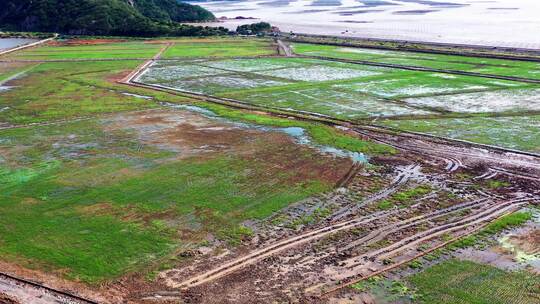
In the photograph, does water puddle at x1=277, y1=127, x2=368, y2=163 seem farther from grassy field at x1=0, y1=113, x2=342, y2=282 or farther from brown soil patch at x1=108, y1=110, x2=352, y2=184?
grassy field at x1=0, y1=113, x2=342, y2=282

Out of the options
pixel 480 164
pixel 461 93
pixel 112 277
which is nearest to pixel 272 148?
pixel 480 164

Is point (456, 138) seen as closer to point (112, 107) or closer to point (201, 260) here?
point (201, 260)

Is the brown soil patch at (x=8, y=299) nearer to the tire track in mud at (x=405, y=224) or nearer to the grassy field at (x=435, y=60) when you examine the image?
the tire track in mud at (x=405, y=224)

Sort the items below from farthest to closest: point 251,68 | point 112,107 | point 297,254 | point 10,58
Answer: point 10,58 < point 251,68 < point 112,107 < point 297,254

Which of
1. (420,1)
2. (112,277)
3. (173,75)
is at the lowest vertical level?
(112,277)

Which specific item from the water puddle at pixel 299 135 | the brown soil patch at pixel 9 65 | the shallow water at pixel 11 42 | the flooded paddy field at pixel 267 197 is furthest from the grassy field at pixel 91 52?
the water puddle at pixel 299 135

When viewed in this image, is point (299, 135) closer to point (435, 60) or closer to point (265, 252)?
point (265, 252)

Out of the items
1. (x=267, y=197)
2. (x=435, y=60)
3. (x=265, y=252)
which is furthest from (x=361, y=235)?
(x=435, y=60)

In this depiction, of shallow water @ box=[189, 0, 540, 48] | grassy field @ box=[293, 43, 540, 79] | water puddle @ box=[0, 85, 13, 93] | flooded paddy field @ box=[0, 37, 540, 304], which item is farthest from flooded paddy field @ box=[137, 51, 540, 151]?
shallow water @ box=[189, 0, 540, 48]
